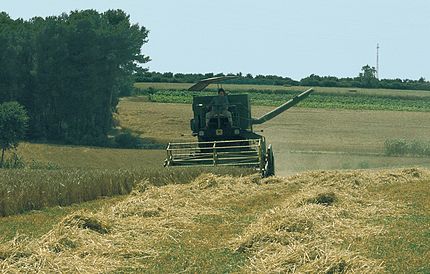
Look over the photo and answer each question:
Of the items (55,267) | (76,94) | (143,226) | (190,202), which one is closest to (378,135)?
(76,94)

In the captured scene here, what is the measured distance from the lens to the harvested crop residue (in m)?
10.0

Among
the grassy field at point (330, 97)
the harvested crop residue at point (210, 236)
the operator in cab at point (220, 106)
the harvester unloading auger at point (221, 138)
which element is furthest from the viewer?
the grassy field at point (330, 97)


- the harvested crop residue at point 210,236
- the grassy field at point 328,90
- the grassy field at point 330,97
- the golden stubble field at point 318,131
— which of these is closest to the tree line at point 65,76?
the golden stubble field at point 318,131

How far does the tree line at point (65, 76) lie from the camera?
57.8m

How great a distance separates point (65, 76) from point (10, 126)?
1051cm

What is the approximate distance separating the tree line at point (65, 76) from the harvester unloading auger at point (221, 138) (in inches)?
1261

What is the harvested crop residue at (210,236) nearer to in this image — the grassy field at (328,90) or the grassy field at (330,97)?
the grassy field at (330,97)

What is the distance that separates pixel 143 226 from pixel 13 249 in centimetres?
330

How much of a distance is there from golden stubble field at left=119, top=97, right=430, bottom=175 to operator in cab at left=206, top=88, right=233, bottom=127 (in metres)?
11.5

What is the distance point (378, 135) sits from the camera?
56.1 metres

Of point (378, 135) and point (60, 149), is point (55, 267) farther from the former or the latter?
point (378, 135)

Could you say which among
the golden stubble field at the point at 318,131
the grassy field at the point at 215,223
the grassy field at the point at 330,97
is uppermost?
the grassy field at the point at 215,223

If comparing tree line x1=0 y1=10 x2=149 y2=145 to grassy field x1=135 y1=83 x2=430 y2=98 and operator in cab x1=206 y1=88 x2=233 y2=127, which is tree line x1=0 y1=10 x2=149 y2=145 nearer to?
grassy field x1=135 y1=83 x2=430 y2=98

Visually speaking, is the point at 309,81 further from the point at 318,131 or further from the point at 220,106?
the point at 220,106
